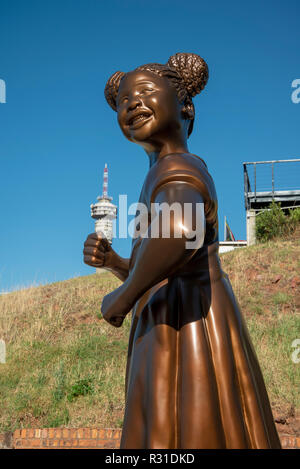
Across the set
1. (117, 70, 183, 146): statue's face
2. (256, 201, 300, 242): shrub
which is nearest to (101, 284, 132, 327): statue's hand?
(117, 70, 183, 146): statue's face

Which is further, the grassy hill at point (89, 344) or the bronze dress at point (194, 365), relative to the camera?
the grassy hill at point (89, 344)

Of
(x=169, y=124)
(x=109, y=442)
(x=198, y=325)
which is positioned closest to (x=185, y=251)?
(x=198, y=325)

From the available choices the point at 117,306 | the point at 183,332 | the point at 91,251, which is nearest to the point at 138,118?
the point at 91,251

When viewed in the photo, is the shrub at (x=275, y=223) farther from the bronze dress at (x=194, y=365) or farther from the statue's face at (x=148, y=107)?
the bronze dress at (x=194, y=365)

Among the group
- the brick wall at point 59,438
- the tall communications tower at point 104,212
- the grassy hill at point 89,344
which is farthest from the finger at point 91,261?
the tall communications tower at point 104,212

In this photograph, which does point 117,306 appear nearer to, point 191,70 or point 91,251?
point 91,251

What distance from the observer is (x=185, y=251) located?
1309 millimetres

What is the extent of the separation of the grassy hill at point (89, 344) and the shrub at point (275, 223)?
6.10ft

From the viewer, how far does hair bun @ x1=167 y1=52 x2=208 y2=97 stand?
1.86 metres

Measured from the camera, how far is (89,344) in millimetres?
8305

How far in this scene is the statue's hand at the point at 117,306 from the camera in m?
1.48

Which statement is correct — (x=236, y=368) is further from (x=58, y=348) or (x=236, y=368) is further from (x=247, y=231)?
(x=247, y=231)

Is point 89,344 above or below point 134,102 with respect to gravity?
above

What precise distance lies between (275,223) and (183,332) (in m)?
14.1
